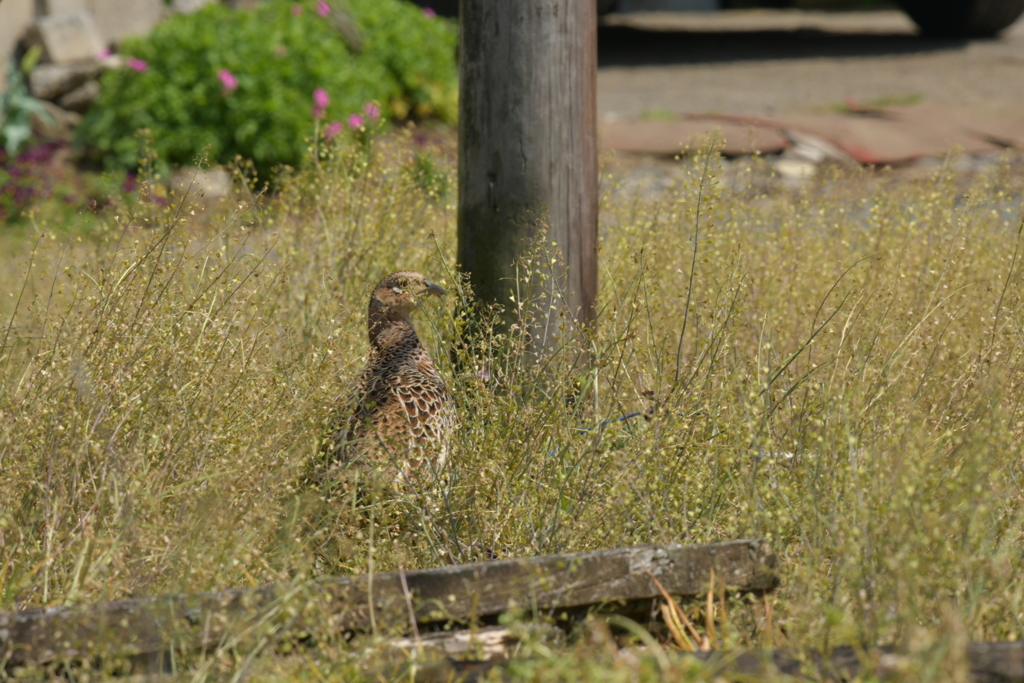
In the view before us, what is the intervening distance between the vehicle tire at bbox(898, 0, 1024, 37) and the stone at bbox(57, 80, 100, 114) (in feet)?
37.0

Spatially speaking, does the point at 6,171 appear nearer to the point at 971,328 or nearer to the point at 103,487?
the point at 103,487

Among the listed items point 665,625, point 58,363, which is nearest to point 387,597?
point 665,625

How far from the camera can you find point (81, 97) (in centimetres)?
924

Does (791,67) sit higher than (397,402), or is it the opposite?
(791,67)

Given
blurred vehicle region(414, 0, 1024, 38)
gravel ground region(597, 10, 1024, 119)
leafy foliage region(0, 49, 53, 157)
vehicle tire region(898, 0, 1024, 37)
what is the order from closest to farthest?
leafy foliage region(0, 49, 53, 157)
gravel ground region(597, 10, 1024, 119)
blurred vehicle region(414, 0, 1024, 38)
vehicle tire region(898, 0, 1024, 37)

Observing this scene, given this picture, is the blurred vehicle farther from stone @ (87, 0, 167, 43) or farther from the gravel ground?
stone @ (87, 0, 167, 43)

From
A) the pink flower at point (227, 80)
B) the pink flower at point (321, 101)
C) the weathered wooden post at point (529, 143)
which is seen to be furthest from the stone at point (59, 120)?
the weathered wooden post at point (529, 143)

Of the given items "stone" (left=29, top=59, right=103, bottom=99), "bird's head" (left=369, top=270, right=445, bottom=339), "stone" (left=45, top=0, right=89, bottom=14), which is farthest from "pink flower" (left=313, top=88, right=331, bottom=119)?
"bird's head" (left=369, top=270, right=445, bottom=339)

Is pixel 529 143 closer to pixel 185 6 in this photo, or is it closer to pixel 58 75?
pixel 58 75

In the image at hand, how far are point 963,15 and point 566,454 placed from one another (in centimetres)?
1383

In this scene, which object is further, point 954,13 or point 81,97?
point 954,13

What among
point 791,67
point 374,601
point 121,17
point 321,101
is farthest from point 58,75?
point 791,67

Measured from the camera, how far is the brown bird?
10.3 ft

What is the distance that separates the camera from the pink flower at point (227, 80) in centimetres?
828
